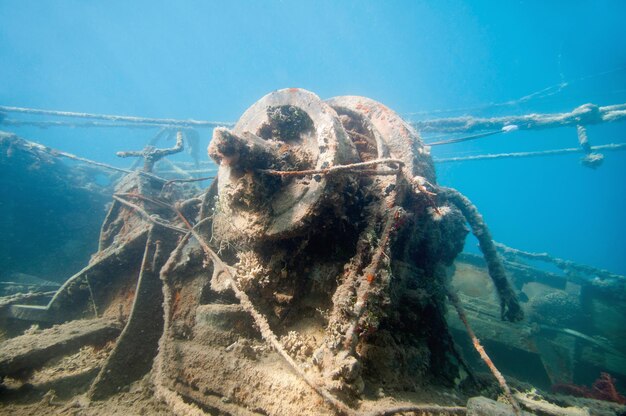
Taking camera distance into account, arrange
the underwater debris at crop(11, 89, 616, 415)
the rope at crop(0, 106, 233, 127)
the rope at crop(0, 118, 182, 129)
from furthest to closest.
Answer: the rope at crop(0, 118, 182, 129)
the rope at crop(0, 106, 233, 127)
the underwater debris at crop(11, 89, 616, 415)

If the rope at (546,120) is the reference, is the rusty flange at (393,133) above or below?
below

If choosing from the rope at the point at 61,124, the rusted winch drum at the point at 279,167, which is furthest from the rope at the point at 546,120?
the rope at the point at 61,124

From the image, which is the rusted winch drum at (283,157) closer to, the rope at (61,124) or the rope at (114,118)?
the rope at (114,118)

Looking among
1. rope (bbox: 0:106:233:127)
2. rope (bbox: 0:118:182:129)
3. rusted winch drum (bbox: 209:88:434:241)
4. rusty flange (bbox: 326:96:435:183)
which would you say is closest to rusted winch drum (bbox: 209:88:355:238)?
rusted winch drum (bbox: 209:88:434:241)

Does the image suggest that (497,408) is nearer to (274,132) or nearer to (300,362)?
(300,362)

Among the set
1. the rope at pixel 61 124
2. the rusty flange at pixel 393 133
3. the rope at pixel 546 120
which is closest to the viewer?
the rusty flange at pixel 393 133

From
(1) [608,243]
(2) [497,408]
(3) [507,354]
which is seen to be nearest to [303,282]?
(2) [497,408]

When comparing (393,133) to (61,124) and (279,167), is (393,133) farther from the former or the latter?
(61,124)

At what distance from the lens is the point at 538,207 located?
464 ft

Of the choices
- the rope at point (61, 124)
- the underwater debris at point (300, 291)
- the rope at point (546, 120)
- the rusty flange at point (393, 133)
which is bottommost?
the underwater debris at point (300, 291)

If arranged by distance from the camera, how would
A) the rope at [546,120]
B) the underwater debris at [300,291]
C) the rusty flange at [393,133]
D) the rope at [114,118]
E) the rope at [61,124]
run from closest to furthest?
the underwater debris at [300,291] < the rusty flange at [393,133] < the rope at [546,120] < the rope at [114,118] < the rope at [61,124]

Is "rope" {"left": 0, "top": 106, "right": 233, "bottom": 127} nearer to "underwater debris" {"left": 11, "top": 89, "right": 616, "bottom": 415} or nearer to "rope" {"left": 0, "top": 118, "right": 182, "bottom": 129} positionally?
"rope" {"left": 0, "top": 118, "right": 182, "bottom": 129}

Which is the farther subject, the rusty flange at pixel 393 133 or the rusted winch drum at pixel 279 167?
the rusty flange at pixel 393 133

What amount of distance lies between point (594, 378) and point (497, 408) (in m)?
7.10
